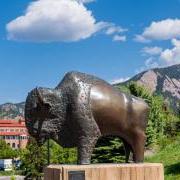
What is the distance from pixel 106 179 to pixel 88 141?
719mm

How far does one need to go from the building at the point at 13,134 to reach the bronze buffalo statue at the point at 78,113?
338 feet

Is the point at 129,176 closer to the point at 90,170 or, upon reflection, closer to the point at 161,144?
the point at 90,170

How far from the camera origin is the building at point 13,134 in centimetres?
11175

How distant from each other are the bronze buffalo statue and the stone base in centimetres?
31

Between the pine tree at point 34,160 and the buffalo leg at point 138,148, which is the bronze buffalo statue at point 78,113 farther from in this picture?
the pine tree at point 34,160

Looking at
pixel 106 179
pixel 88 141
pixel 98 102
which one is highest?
pixel 98 102

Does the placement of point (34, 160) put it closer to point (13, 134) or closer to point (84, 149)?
point (84, 149)

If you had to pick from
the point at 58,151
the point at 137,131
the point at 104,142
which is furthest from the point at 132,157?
the point at 58,151

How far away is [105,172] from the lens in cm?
869

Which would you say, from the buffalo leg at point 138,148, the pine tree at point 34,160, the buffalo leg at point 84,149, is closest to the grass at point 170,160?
the buffalo leg at point 138,148

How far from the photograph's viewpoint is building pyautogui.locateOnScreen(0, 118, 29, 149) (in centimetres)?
11175

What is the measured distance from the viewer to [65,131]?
8867mm

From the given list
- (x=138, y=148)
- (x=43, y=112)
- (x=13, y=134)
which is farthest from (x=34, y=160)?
(x=13, y=134)

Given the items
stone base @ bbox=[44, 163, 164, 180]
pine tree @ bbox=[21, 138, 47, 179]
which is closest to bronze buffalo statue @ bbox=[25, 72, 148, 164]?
stone base @ bbox=[44, 163, 164, 180]
